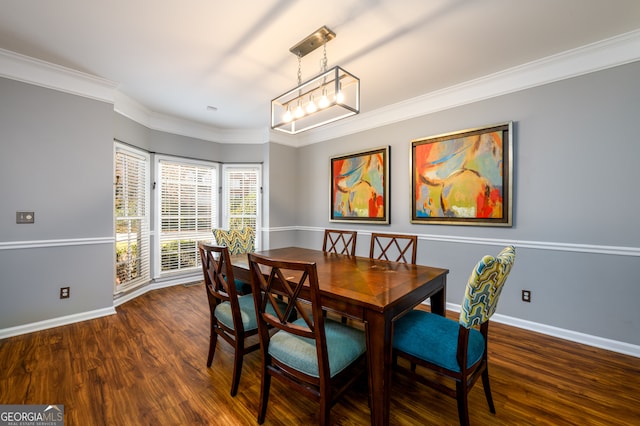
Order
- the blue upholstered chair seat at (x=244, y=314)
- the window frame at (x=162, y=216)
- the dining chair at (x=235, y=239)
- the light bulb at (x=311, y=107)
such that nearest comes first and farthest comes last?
the blue upholstered chair seat at (x=244, y=314), the light bulb at (x=311, y=107), the dining chair at (x=235, y=239), the window frame at (x=162, y=216)

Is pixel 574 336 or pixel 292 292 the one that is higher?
pixel 292 292

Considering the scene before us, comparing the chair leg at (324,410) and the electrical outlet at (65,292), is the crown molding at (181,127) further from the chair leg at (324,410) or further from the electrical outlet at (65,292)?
the chair leg at (324,410)

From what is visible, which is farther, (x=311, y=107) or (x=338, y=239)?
(x=338, y=239)

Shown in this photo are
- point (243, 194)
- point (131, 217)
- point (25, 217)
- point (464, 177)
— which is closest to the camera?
point (25, 217)

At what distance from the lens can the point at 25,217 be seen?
2.59 metres

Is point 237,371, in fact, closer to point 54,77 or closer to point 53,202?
point 53,202

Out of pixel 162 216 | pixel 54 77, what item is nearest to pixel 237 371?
pixel 162 216

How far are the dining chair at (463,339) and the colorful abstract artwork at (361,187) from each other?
2.25 meters

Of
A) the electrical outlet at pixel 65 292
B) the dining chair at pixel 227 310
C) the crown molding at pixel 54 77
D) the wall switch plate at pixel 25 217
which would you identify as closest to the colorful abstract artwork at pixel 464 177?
the dining chair at pixel 227 310

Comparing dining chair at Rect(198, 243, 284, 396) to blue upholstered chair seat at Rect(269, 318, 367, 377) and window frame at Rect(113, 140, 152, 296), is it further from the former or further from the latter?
window frame at Rect(113, 140, 152, 296)

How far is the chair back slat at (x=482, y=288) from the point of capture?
1286 mm

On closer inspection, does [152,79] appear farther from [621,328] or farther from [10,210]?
[621,328]

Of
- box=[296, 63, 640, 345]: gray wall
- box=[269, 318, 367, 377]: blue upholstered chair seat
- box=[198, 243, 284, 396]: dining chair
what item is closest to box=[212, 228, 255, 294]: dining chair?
box=[198, 243, 284, 396]: dining chair

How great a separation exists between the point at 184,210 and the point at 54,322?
6.62 feet
